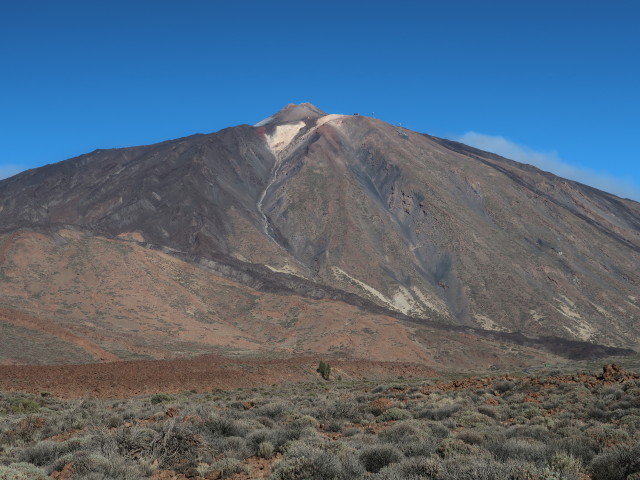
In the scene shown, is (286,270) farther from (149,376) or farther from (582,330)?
(149,376)

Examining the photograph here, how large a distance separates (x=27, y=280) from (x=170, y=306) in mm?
15303

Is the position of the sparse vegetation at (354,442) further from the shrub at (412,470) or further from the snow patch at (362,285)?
the snow patch at (362,285)

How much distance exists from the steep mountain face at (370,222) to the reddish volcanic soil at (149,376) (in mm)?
36106

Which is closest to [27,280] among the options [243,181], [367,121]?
[243,181]

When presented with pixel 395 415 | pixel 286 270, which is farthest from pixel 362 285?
pixel 395 415

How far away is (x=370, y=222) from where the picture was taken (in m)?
108

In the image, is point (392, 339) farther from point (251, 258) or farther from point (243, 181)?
point (243, 181)

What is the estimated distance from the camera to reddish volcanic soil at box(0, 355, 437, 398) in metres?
24.3

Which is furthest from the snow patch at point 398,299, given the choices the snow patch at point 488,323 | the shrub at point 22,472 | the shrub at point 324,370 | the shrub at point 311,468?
the shrub at point 22,472

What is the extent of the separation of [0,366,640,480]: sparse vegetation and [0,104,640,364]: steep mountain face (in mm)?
57453

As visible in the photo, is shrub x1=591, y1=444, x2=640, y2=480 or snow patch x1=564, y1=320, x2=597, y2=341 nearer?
shrub x1=591, y1=444, x2=640, y2=480

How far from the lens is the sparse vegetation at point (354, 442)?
7332 millimetres

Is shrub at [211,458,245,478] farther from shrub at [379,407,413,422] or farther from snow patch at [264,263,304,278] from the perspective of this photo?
snow patch at [264,263,304,278]

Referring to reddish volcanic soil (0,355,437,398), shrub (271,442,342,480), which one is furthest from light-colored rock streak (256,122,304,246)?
shrub (271,442,342,480)
